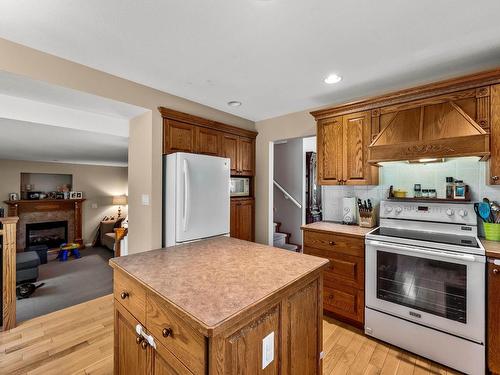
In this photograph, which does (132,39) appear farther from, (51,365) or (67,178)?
(67,178)

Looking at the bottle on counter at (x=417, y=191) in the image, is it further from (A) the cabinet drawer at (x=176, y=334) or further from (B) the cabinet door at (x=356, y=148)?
(A) the cabinet drawer at (x=176, y=334)

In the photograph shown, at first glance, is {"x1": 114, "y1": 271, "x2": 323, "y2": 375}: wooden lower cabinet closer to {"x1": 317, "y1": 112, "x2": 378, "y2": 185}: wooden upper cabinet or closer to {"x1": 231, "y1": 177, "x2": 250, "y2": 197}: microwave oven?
{"x1": 317, "y1": 112, "x2": 378, "y2": 185}: wooden upper cabinet

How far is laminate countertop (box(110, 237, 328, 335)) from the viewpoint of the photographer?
0.92 metres

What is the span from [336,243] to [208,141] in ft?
6.64

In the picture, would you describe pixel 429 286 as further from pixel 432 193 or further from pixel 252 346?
pixel 252 346

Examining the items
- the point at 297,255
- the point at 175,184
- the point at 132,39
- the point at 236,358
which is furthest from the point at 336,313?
the point at 132,39

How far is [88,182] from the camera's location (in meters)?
7.71

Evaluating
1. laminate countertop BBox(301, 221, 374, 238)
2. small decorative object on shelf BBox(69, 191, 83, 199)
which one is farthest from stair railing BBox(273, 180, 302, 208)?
small decorative object on shelf BBox(69, 191, 83, 199)

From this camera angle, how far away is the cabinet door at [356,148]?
8.38 ft

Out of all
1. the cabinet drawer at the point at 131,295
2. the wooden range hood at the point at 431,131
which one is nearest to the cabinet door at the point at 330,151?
the wooden range hood at the point at 431,131

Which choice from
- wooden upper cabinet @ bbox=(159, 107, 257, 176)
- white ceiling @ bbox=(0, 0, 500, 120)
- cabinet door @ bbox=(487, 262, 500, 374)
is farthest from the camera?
wooden upper cabinet @ bbox=(159, 107, 257, 176)

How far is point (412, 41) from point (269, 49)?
1.04 meters

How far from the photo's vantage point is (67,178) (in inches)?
297

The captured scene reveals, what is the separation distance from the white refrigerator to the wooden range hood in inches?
69.4
